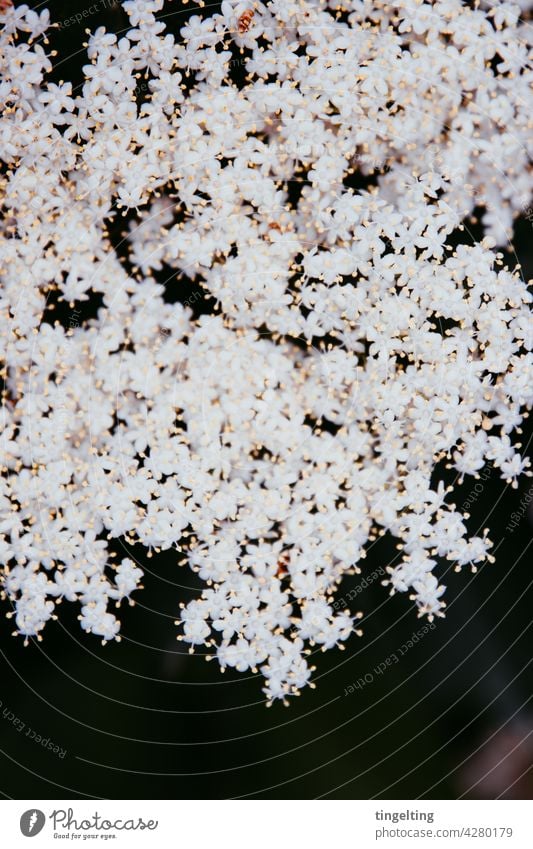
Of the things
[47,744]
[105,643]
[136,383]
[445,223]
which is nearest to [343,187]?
[445,223]

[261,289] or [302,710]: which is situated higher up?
[261,289]

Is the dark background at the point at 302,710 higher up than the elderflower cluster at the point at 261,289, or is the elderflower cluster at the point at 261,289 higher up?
the elderflower cluster at the point at 261,289

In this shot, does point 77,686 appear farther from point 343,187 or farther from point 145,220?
point 343,187

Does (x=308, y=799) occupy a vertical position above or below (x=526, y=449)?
below
